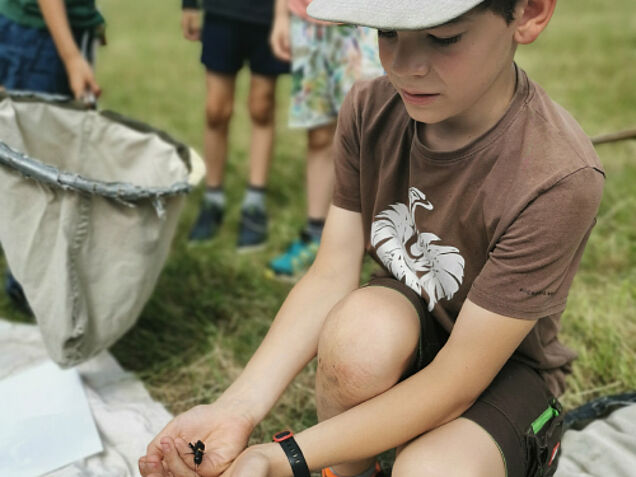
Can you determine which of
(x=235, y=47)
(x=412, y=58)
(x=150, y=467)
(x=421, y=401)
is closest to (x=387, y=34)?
(x=412, y=58)

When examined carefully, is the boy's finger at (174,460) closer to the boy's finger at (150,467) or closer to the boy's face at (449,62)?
the boy's finger at (150,467)

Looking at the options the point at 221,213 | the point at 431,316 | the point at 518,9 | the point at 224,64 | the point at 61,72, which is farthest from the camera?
the point at 221,213

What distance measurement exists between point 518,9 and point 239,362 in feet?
3.75

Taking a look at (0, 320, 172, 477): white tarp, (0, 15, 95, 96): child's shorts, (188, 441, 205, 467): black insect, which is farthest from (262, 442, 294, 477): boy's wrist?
(0, 15, 95, 96): child's shorts

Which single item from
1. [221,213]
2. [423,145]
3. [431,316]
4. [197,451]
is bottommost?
[221,213]

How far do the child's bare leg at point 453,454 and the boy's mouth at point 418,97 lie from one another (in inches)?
20.2

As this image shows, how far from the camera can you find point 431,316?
1.30 metres

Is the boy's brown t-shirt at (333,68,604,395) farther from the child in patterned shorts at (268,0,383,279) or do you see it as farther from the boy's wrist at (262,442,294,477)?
the child in patterned shorts at (268,0,383,279)

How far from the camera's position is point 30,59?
6.23ft

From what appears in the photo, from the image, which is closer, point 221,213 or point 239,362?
point 239,362

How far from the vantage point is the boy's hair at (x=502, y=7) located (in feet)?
3.19

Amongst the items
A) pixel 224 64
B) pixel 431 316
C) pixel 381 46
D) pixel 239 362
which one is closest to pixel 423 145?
pixel 381 46

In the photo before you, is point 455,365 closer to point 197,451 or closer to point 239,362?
point 197,451

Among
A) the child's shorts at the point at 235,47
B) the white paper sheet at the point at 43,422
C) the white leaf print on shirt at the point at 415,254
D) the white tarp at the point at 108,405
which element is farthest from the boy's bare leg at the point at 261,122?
the white leaf print on shirt at the point at 415,254
